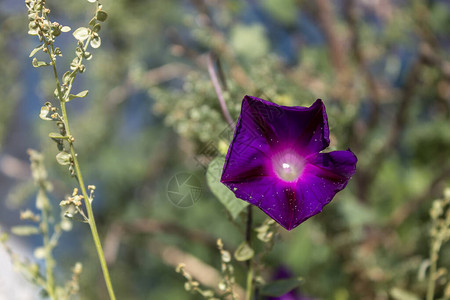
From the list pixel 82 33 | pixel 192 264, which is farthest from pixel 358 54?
pixel 82 33

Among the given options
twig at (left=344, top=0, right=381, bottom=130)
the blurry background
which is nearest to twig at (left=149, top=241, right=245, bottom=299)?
the blurry background

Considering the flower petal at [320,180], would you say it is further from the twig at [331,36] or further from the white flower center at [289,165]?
the twig at [331,36]

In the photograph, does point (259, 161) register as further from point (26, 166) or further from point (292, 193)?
point (26, 166)

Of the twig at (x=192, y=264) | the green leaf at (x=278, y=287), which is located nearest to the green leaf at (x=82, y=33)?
the green leaf at (x=278, y=287)

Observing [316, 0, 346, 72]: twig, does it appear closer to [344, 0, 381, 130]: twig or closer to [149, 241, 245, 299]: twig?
[344, 0, 381, 130]: twig

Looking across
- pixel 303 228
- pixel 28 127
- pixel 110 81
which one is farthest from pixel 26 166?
pixel 303 228

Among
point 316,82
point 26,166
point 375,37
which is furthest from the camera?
point 26,166

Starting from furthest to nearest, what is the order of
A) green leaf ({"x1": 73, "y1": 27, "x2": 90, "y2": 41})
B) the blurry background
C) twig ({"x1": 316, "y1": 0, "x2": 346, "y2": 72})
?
1. twig ({"x1": 316, "y1": 0, "x2": 346, "y2": 72})
2. the blurry background
3. green leaf ({"x1": 73, "y1": 27, "x2": 90, "y2": 41})
